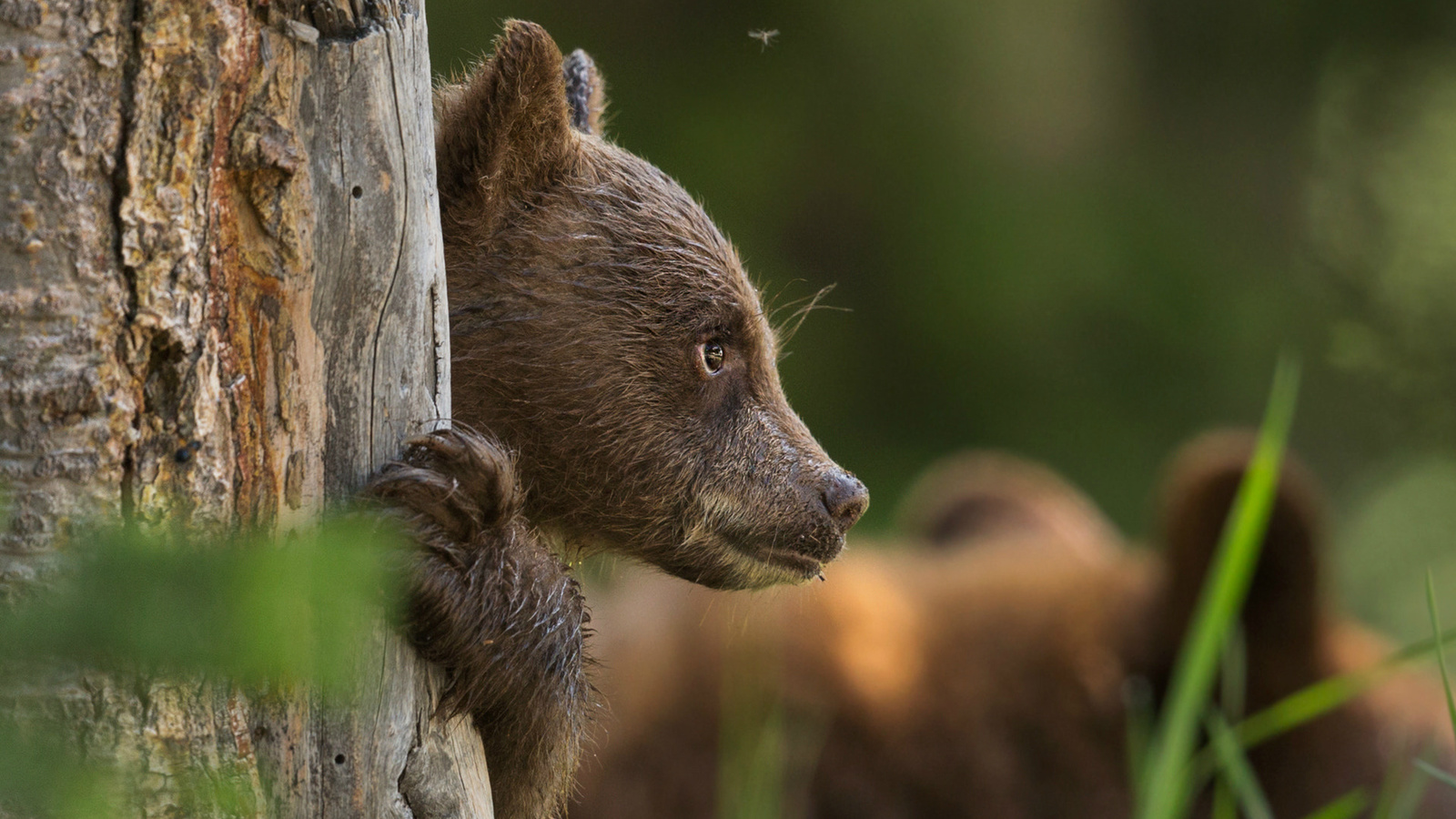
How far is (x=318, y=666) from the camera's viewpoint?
855 mm

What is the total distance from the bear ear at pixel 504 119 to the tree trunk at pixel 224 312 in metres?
0.23

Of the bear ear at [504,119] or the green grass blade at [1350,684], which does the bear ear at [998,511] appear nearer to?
the green grass blade at [1350,684]

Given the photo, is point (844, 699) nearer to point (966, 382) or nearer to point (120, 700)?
point (120, 700)

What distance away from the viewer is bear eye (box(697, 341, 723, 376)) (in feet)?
6.15

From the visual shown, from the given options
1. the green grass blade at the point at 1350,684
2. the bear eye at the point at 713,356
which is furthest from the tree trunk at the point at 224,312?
the green grass blade at the point at 1350,684

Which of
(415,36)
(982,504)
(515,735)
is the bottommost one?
(982,504)

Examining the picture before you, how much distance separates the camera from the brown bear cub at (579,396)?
64.3 inches

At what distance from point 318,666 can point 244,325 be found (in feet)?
1.90

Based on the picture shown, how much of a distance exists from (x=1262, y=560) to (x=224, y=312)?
2747 millimetres

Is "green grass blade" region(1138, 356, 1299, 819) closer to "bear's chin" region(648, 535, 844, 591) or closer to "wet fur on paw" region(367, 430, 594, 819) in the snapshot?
"bear's chin" region(648, 535, 844, 591)

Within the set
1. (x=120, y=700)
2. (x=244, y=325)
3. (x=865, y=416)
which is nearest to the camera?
(x=120, y=700)

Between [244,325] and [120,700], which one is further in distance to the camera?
[244,325]

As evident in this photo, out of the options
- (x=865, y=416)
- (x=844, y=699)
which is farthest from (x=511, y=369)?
(x=865, y=416)

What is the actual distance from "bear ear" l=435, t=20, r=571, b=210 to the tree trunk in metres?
0.23
